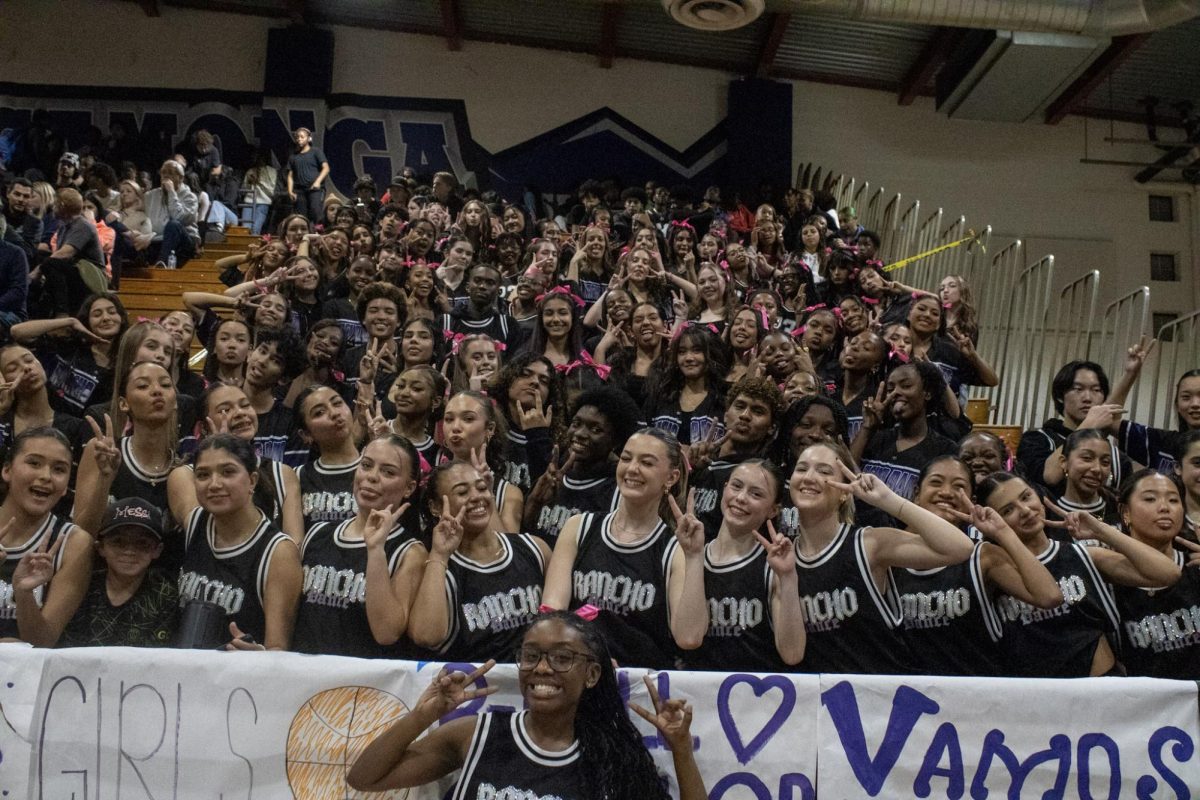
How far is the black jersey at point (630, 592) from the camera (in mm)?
3811

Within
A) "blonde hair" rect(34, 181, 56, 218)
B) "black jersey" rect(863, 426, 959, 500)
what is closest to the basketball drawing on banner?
"black jersey" rect(863, 426, 959, 500)

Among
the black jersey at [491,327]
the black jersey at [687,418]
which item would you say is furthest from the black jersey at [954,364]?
the black jersey at [491,327]

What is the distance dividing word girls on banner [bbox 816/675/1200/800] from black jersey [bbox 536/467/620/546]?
5.44 feet

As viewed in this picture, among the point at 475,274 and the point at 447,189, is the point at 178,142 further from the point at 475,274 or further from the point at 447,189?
the point at 475,274

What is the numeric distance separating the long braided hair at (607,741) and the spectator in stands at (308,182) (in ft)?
35.6

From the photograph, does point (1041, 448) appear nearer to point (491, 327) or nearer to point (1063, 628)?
point (1063, 628)

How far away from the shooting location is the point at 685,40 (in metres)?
16.3

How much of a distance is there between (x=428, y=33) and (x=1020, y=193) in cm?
917

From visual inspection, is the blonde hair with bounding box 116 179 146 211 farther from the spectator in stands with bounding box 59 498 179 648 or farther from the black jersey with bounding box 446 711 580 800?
the black jersey with bounding box 446 711 580 800

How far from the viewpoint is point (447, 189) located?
39.4 feet

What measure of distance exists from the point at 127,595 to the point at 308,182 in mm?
10205

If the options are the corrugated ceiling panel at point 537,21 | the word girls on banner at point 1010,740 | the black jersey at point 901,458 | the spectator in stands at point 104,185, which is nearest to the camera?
the word girls on banner at point 1010,740

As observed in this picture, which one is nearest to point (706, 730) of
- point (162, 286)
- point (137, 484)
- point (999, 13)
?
point (137, 484)

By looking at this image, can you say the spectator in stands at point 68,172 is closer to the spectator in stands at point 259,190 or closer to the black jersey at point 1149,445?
the spectator in stands at point 259,190
